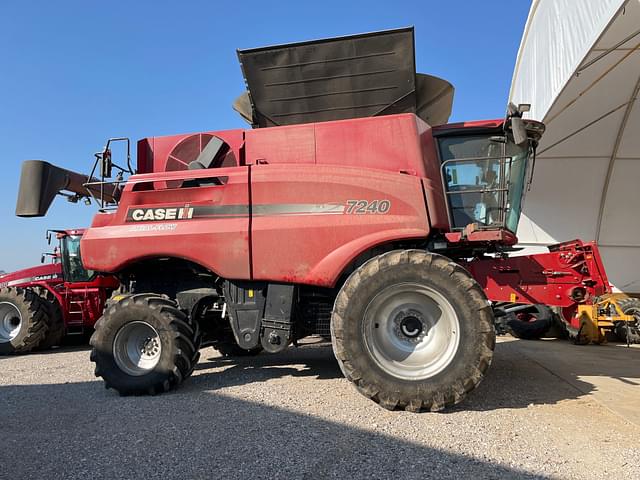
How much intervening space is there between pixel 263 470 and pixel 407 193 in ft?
9.26

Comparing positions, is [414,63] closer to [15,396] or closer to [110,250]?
[110,250]

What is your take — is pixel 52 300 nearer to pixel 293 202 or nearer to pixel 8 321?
pixel 8 321

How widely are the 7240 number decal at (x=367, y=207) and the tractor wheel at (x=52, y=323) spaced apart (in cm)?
693

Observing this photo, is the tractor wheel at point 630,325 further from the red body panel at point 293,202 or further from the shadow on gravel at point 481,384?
the red body panel at point 293,202

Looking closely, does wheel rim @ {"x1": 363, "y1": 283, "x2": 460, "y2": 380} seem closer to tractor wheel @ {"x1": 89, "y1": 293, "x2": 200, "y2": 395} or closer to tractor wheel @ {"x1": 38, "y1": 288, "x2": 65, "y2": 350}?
tractor wheel @ {"x1": 89, "y1": 293, "x2": 200, "y2": 395}

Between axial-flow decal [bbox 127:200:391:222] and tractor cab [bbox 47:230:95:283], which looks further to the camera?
tractor cab [bbox 47:230:95:283]

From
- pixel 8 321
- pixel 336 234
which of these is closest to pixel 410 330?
pixel 336 234

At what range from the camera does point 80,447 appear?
3096mm

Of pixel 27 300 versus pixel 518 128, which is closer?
pixel 518 128

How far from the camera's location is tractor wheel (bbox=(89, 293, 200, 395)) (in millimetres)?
4457

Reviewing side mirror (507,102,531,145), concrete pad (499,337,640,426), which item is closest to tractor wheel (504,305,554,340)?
concrete pad (499,337,640,426)

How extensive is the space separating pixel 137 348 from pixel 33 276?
5795 millimetres

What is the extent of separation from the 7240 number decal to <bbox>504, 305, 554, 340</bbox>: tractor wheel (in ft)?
22.6

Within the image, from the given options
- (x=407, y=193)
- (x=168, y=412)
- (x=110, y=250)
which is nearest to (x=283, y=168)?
(x=407, y=193)
